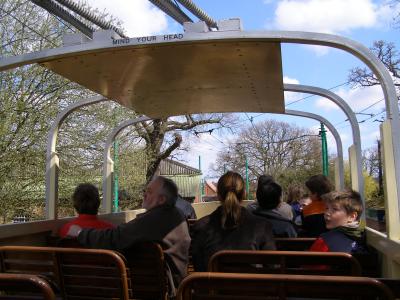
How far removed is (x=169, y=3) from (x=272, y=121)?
4618 cm

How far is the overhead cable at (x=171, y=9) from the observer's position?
291 inches

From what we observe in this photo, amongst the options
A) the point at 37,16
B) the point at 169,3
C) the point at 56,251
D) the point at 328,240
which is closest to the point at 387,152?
the point at 328,240

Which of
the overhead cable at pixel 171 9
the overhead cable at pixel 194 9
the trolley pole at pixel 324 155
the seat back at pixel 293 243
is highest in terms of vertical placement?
the overhead cable at pixel 194 9

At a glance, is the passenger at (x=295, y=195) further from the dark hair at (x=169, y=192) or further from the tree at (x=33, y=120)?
the tree at (x=33, y=120)

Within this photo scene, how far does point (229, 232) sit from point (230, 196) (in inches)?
9.7

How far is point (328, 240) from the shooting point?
315cm

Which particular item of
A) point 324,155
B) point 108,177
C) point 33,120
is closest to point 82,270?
point 108,177

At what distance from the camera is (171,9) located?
25.0 feet

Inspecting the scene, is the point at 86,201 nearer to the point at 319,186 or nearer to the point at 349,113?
the point at 319,186

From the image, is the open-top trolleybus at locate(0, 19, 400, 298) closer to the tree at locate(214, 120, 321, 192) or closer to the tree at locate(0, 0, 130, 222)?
the tree at locate(0, 0, 130, 222)

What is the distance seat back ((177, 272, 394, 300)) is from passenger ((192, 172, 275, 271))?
114cm

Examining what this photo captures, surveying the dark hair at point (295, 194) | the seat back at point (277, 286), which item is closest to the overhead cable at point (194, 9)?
the dark hair at point (295, 194)

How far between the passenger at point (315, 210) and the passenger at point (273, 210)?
Result: 354 millimetres

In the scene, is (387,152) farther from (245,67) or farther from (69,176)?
(69,176)
